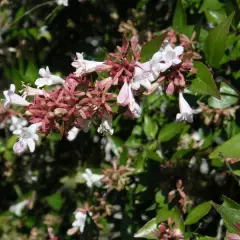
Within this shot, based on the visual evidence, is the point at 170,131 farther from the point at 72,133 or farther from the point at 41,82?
the point at 41,82

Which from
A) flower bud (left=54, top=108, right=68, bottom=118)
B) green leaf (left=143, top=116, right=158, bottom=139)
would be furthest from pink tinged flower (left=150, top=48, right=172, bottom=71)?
green leaf (left=143, top=116, right=158, bottom=139)

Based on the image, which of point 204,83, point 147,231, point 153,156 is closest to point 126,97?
point 204,83

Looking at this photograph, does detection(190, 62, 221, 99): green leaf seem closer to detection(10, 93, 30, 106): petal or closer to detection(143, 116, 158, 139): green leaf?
detection(10, 93, 30, 106): petal

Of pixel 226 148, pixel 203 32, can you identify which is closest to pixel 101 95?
pixel 226 148

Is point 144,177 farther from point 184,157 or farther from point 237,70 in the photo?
point 237,70

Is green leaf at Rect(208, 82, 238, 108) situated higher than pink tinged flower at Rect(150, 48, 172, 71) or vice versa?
pink tinged flower at Rect(150, 48, 172, 71)
